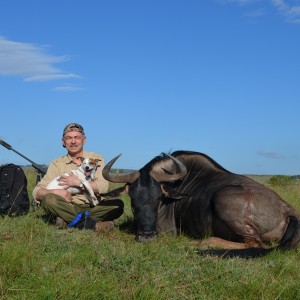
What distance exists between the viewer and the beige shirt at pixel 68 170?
26.1 feet

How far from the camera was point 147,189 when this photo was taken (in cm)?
709

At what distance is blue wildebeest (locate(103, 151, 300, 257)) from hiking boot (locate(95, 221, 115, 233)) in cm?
44

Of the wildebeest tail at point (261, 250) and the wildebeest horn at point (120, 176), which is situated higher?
the wildebeest horn at point (120, 176)

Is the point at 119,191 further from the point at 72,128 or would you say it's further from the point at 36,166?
the point at 36,166

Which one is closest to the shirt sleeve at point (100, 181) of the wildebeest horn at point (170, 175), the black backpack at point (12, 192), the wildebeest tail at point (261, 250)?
the wildebeest horn at point (170, 175)

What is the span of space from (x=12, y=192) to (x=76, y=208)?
106 cm

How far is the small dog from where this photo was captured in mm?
Answer: 7754

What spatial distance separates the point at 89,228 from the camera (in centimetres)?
737

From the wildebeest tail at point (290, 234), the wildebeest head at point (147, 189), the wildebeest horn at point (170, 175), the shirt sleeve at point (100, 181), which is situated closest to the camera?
the wildebeest tail at point (290, 234)

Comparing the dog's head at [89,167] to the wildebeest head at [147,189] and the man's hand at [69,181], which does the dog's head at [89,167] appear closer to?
the man's hand at [69,181]

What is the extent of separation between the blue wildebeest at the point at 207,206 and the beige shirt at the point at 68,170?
46cm

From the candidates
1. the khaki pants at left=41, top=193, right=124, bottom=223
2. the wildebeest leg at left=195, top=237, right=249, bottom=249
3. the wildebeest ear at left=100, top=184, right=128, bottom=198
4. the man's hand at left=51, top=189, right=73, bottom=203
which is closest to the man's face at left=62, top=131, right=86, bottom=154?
the man's hand at left=51, top=189, right=73, bottom=203

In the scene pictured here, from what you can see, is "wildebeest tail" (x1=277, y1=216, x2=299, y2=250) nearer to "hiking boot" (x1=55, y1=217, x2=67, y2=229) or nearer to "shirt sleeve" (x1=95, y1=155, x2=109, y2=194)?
"shirt sleeve" (x1=95, y1=155, x2=109, y2=194)

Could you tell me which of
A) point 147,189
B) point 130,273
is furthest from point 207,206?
point 130,273
